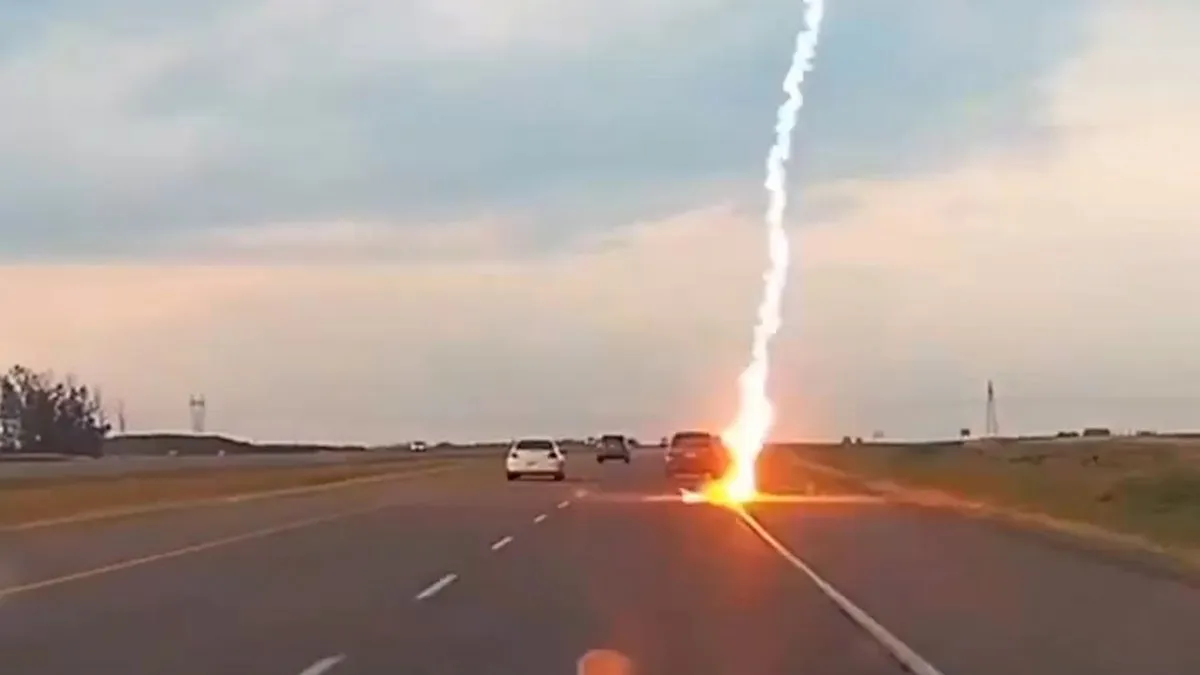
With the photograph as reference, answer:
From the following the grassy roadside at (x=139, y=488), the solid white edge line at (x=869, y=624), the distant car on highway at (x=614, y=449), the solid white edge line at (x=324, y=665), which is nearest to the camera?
the solid white edge line at (x=324, y=665)

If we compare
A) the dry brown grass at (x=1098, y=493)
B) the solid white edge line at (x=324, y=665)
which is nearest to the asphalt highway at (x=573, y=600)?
the solid white edge line at (x=324, y=665)

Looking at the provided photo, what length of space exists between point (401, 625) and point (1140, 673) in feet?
20.9

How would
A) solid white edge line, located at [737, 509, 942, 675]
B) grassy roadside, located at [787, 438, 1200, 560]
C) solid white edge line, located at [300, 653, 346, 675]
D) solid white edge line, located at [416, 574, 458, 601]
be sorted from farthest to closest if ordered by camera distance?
grassy roadside, located at [787, 438, 1200, 560], solid white edge line, located at [416, 574, 458, 601], solid white edge line, located at [737, 509, 942, 675], solid white edge line, located at [300, 653, 346, 675]

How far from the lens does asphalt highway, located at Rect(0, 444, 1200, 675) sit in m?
15.0

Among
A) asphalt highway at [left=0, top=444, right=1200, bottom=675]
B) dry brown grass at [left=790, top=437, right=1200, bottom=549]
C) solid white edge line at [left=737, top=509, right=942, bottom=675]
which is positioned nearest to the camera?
solid white edge line at [left=737, top=509, right=942, bottom=675]

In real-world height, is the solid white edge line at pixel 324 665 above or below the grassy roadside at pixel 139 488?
below

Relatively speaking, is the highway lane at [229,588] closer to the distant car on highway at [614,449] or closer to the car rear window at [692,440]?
the car rear window at [692,440]

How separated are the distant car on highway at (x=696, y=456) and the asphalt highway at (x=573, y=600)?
35.2 m

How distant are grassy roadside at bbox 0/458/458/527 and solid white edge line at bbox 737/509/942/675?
55.5 feet

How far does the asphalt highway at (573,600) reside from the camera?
1502 centimetres

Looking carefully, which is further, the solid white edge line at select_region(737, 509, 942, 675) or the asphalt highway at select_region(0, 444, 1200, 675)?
the asphalt highway at select_region(0, 444, 1200, 675)

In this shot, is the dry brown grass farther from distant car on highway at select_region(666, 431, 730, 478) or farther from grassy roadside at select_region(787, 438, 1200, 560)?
distant car on highway at select_region(666, 431, 730, 478)

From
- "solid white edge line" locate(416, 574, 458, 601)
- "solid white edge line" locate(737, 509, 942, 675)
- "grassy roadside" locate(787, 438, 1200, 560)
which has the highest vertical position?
"grassy roadside" locate(787, 438, 1200, 560)

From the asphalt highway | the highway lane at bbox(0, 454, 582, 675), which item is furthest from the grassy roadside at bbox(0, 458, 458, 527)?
the asphalt highway
